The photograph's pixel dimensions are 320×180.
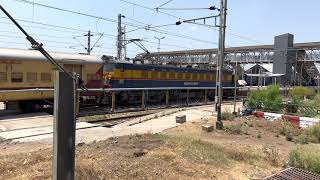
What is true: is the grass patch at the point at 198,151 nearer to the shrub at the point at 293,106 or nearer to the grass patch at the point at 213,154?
the grass patch at the point at 213,154

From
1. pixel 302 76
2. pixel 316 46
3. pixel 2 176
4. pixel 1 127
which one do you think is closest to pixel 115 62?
pixel 1 127

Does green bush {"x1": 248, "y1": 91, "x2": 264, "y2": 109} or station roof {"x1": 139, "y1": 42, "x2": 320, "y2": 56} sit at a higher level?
station roof {"x1": 139, "y1": 42, "x2": 320, "y2": 56}

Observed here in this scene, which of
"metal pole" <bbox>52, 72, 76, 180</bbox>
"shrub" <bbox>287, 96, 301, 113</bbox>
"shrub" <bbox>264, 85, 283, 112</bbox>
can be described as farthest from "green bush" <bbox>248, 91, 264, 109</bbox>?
"metal pole" <bbox>52, 72, 76, 180</bbox>

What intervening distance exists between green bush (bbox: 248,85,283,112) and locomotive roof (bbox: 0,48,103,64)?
10070 mm

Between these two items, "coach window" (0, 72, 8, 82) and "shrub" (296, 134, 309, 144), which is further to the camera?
"coach window" (0, 72, 8, 82)

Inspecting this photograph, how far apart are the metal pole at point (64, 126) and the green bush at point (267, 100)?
68.3ft

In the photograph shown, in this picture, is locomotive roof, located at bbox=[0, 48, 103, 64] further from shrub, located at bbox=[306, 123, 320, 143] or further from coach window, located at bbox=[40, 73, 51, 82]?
shrub, located at bbox=[306, 123, 320, 143]

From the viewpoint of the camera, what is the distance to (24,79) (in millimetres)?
21531

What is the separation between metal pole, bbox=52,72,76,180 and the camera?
4.24 metres

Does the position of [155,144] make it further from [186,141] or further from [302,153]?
[302,153]

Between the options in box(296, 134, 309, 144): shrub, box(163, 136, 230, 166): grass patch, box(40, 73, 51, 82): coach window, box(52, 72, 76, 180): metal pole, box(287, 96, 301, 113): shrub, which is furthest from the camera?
box(287, 96, 301, 113): shrub

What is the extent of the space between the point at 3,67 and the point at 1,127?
5.33m

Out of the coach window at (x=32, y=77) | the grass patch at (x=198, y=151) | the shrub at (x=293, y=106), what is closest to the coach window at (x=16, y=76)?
the coach window at (x=32, y=77)

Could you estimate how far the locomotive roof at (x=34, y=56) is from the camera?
2075 centimetres
